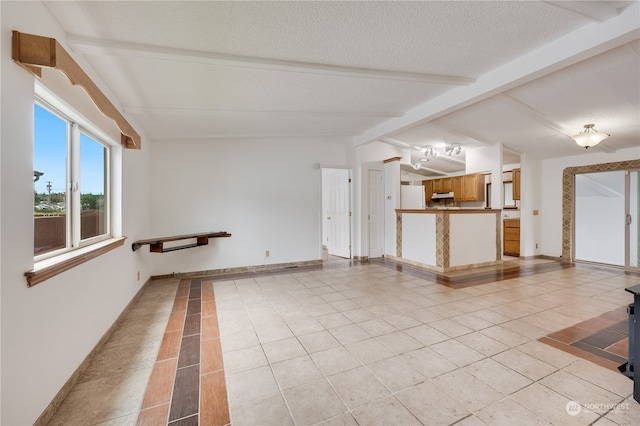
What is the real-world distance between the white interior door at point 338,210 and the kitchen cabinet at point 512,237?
3.99m

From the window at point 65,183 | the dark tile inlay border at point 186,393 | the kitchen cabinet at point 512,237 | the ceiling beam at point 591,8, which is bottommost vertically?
the dark tile inlay border at point 186,393

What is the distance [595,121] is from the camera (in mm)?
4070

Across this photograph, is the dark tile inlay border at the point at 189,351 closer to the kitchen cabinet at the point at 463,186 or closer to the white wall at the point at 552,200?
the kitchen cabinet at the point at 463,186

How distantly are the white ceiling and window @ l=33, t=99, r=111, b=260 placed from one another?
0.57 metres

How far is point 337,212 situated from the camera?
20.9 feet

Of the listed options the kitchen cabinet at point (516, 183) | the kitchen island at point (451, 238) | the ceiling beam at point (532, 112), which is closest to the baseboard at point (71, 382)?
the kitchen island at point (451, 238)

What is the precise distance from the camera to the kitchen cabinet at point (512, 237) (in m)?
6.33

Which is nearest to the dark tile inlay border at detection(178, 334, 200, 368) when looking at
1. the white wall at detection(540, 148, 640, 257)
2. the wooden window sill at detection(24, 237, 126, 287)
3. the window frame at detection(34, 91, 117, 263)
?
the wooden window sill at detection(24, 237, 126, 287)

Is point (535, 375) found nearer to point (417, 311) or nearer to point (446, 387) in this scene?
point (446, 387)

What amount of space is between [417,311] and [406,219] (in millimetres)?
2919

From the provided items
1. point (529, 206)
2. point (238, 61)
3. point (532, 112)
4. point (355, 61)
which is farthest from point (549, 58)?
point (529, 206)

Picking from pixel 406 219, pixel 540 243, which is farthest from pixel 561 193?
pixel 406 219

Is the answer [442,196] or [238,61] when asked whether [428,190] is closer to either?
[442,196]

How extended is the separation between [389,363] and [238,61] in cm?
276
